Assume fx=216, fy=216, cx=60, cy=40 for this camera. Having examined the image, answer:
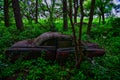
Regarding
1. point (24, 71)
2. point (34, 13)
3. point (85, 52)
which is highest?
point (34, 13)

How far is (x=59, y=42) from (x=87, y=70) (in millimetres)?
2159

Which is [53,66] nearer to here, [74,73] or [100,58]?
[74,73]

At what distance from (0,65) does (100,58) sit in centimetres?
419

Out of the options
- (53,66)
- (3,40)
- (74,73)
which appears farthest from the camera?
(3,40)

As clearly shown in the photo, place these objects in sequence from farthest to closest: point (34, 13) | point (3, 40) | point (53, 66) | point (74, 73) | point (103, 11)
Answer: point (103, 11), point (34, 13), point (3, 40), point (53, 66), point (74, 73)

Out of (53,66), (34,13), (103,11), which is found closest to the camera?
(53,66)

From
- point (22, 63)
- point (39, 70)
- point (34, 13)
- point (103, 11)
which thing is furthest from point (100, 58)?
point (103, 11)

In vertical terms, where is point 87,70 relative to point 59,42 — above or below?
below

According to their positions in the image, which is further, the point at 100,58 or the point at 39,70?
the point at 100,58

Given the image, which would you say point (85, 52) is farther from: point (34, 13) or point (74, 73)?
point (34, 13)

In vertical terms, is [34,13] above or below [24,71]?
above

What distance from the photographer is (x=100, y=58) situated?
9.34m

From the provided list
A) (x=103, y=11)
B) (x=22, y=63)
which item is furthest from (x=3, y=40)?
(x=103, y=11)

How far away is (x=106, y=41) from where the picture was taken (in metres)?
14.7
